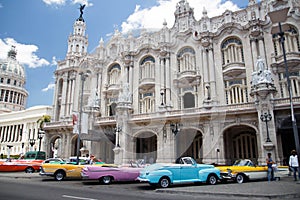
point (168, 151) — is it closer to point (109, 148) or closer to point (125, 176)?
point (109, 148)

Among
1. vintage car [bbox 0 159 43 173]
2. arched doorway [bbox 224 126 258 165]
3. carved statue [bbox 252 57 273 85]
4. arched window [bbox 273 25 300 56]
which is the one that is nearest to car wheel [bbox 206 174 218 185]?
arched doorway [bbox 224 126 258 165]

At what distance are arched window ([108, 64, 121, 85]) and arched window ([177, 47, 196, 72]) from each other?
10198 millimetres

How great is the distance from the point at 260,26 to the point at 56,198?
2953 centimetres

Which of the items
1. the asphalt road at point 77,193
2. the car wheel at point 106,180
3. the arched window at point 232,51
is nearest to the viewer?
the asphalt road at point 77,193

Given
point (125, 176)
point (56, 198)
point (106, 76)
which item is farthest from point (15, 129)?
point (56, 198)

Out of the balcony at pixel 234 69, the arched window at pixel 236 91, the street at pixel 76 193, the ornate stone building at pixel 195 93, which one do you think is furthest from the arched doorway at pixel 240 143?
the street at pixel 76 193

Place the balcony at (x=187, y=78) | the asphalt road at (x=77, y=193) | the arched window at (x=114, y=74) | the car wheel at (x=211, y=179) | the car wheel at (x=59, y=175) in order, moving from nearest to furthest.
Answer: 1. the asphalt road at (x=77, y=193)
2. the car wheel at (x=211, y=179)
3. the car wheel at (x=59, y=175)
4. the balcony at (x=187, y=78)
5. the arched window at (x=114, y=74)

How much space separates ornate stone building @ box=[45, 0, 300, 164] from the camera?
25.2m

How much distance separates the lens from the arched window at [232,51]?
98.8 feet

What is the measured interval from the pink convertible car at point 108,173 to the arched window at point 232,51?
2104 cm

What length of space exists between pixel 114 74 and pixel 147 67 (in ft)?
20.1

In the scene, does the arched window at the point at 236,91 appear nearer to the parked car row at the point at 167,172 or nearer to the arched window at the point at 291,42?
the arched window at the point at 291,42

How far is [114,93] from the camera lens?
1436 inches

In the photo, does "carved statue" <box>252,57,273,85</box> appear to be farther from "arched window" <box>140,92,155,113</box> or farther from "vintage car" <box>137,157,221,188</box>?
"vintage car" <box>137,157,221,188</box>
